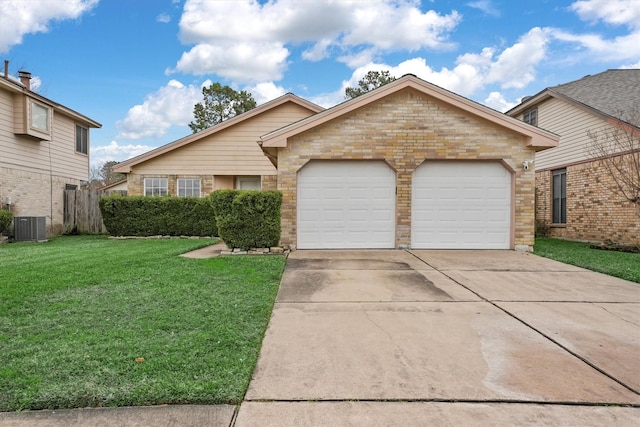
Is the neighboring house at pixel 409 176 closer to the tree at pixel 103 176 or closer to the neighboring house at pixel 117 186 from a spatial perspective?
the neighboring house at pixel 117 186

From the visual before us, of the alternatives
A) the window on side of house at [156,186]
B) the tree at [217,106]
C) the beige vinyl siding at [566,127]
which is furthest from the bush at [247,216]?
the tree at [217,106]

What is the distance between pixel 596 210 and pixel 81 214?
766 inches

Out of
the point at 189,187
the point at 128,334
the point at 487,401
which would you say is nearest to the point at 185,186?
the point at 189,187

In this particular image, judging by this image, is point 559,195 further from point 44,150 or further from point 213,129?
point 44,150

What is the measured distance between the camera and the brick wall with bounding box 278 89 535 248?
384 inches

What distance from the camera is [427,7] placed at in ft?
41.1

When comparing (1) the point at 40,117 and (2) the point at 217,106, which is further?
(2) the point at 217,106

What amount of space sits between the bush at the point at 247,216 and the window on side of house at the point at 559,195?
36.4ft

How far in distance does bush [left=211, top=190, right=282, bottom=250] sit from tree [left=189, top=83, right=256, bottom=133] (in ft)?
71.5

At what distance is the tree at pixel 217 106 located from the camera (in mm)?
29188

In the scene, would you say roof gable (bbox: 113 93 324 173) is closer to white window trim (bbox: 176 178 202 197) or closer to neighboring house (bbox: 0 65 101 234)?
white window trim (bbox: 176 178 202 197)

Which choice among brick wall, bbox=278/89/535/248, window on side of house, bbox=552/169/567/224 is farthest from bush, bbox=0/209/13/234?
window on side of house, bbox=552/169/567/224

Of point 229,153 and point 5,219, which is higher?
point 229,153

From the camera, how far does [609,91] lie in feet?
44.5
